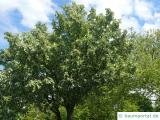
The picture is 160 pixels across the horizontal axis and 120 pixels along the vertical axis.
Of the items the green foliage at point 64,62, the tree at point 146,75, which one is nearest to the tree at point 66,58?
the green foliage at point 64,62

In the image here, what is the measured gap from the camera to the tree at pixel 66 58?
1801 inches

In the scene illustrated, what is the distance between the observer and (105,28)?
48.7 m

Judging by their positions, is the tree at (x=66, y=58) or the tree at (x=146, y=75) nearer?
the tree at (x=66, y=58)

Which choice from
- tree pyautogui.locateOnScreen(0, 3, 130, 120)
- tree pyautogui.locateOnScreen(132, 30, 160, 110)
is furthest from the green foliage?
tree pyautogui.locateOnScreen(132, 30, 160, 110)

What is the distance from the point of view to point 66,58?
45938 mm

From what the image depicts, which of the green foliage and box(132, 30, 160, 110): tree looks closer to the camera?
the green foliage

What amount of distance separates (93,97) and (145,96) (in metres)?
7.09

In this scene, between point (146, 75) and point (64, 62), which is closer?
point (64, 62)

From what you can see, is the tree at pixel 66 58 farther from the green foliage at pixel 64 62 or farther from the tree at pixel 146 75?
the tree at pixel 146 75

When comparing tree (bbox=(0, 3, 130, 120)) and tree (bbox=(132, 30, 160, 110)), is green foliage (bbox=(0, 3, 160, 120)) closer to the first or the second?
tree (bbox=(0, 3, 130, 120))

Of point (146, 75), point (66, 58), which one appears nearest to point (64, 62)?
point (66, 58)

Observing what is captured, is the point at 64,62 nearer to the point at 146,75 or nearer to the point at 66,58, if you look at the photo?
the point at 66,58

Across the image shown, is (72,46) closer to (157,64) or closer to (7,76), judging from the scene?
(7,76)

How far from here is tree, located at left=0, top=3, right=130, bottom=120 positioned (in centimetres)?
4575
